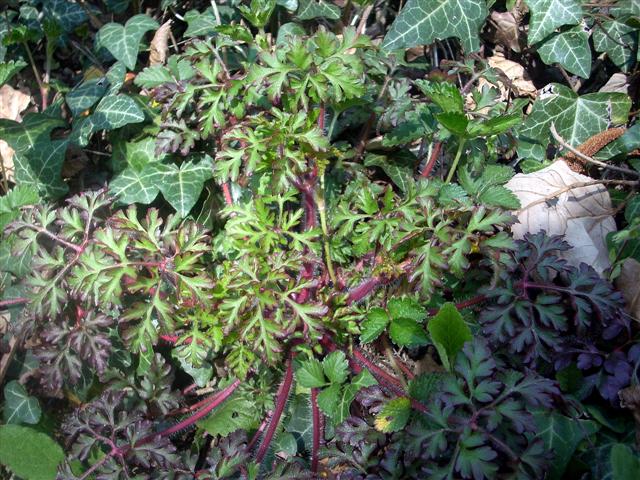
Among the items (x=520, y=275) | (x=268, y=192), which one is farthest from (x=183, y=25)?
(x=520, y=275)

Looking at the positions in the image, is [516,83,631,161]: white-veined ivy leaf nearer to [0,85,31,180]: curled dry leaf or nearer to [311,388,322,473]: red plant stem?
[311,388,322,473]: red plant stem

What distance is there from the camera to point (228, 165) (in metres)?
2.16

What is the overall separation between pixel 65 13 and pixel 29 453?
7.49ft

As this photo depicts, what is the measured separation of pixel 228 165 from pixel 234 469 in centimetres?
100

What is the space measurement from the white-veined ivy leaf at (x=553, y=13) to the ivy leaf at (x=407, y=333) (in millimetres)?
1514

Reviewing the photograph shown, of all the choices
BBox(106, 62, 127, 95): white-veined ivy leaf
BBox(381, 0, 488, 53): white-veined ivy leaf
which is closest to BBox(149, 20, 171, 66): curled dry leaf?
BBox(106, 62, 127, 95): white-veined ivy leaf

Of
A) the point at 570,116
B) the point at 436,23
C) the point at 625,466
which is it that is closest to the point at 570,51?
the point at 570,116

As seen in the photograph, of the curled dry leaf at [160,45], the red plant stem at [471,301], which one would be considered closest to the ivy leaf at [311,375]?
the red plant stem at [471,301]

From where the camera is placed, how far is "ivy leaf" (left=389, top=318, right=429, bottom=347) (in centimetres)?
203

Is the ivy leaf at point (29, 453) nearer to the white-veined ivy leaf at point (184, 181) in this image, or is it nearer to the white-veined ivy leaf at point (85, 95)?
the white-veined ivy leaf at point (184, 181)

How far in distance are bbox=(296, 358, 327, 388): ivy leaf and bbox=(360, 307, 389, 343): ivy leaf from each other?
0.57ft

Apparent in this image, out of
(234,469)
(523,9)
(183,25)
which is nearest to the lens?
(234,469)

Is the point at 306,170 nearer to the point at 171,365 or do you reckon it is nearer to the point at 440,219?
the point at 440,219

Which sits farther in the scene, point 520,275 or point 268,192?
point 268,192
